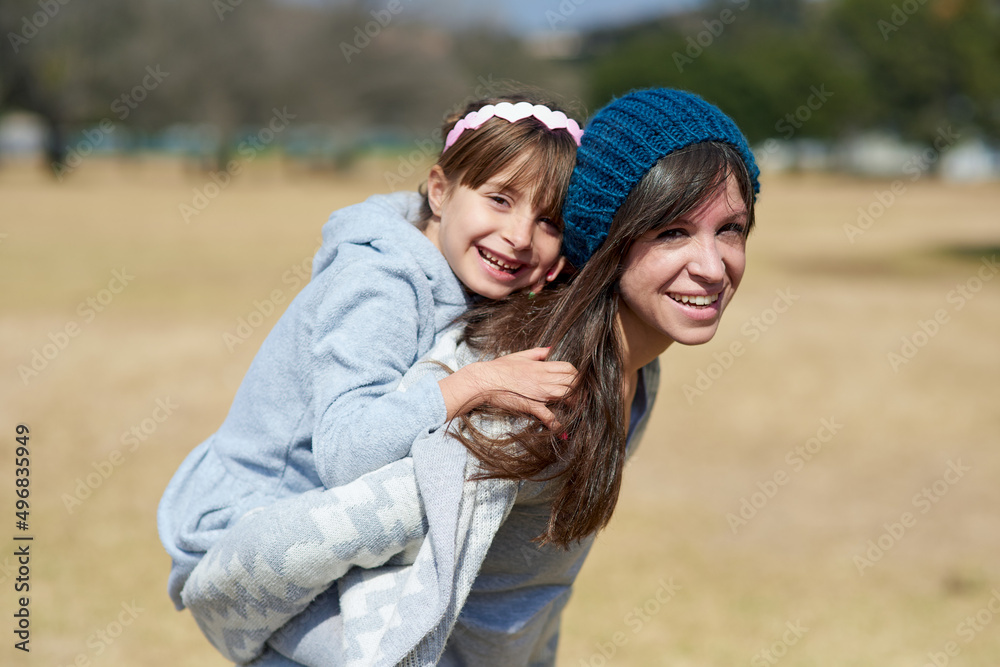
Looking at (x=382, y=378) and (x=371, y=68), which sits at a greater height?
(x=382, y=378)

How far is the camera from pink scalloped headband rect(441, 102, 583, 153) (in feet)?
6.57

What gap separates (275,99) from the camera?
44250mm

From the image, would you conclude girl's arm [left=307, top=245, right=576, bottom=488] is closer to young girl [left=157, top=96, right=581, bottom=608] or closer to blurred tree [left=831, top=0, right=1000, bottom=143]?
young girl [left=157, top=96, right=581, bottom=608]

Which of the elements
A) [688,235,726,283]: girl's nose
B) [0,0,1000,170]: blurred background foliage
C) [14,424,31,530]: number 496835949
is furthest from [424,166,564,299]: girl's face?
[0,0,1000,170]: blurred background foliage

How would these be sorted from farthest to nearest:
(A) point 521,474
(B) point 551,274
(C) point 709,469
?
(C) point 709,469 → (B) point 551,274 → (A) point 521,474

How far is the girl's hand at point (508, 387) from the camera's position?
1655mm

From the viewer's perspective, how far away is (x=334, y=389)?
1.67m

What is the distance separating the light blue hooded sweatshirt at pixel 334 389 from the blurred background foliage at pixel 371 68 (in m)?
30.2

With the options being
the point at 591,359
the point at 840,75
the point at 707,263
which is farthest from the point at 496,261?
the point at 840,75

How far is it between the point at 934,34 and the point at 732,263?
5044 centimetres

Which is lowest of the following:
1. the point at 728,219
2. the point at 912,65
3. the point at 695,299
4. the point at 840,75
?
the point at 840,75

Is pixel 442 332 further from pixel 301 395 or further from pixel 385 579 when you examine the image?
pixel 385 579

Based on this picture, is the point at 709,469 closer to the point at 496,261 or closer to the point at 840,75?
the point at 496,261

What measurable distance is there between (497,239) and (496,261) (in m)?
0.06
